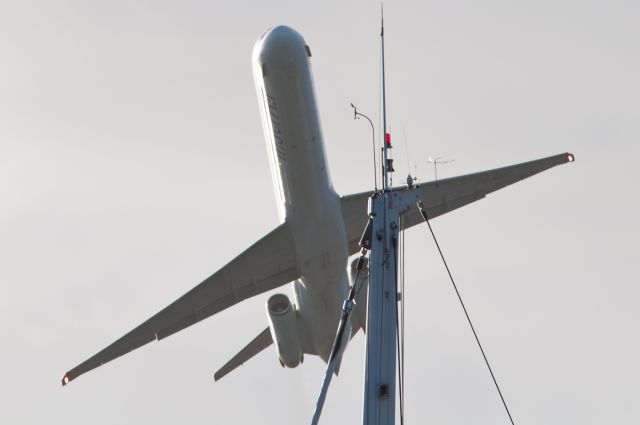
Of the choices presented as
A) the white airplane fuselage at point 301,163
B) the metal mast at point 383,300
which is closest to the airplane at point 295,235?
the white airplane fuselage at point 301,163

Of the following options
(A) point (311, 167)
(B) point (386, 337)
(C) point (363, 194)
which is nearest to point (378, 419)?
(B) point (386, 337)

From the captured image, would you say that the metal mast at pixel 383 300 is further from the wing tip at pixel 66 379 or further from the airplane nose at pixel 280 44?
the wing tip at pixel 66 379

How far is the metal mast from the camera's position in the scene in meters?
24.6

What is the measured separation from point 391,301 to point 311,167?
1716 centimetres

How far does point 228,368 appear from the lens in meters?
49.2

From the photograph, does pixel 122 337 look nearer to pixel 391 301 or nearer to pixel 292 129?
pixel 292 129

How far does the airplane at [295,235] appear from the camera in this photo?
4291 cm

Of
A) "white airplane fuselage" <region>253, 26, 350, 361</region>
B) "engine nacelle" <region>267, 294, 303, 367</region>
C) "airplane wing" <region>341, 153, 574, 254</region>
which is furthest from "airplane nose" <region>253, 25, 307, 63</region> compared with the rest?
"engine nacelle" <region>267, 294, 303, 367</region>

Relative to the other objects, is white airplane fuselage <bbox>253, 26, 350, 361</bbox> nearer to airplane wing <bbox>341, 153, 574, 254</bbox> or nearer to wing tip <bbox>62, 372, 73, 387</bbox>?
airplane wing <bbox>341, 153, 574, 254</bbox>

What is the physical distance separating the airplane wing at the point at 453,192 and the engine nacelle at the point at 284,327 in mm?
3494

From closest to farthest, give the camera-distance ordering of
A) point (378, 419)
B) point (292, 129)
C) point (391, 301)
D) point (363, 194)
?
point (378, 419), point (391, 301), point (292, 129), point (363, 194)

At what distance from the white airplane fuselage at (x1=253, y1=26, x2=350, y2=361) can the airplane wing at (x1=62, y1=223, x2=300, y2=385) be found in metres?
1.50

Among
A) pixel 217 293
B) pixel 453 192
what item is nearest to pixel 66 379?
pixel 217 293

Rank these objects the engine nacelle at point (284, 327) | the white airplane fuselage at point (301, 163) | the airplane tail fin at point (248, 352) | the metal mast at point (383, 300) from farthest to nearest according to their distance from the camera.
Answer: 1. the airplane tail fin at point (248, 352)
2. the engine nacelle at point (284, 327)
3. the white airplane fuselage at point (301, 163)
4. the metal mast at point (383, 300)
